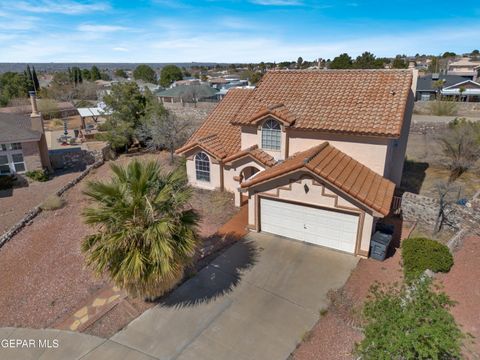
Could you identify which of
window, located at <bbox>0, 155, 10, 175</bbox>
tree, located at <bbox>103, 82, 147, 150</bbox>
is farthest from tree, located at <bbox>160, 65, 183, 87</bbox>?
window, located at <bbox>0, 155, 10, 175</bbox>

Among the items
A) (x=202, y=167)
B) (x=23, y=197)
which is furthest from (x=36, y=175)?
(x=202, y=167)

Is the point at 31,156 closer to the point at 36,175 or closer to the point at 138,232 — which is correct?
the point at 36,175

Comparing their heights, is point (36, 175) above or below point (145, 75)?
below

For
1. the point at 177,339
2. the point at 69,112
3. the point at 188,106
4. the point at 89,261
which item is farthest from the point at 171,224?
the point at 69,112

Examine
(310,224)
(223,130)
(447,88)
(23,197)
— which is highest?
(447,88)

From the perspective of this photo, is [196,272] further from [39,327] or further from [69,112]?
[69,112]

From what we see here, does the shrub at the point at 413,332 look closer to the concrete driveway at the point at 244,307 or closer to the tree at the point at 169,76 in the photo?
the concrete driveway at the point at 244,307

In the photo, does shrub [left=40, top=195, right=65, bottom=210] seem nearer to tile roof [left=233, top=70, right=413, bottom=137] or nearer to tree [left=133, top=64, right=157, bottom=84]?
tile roof [left=233, top=70, right=413, bottom=137]

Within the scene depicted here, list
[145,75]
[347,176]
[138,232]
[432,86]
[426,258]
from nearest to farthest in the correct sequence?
[138,232], [426,258], [347,176], [432,86], [145,75]
